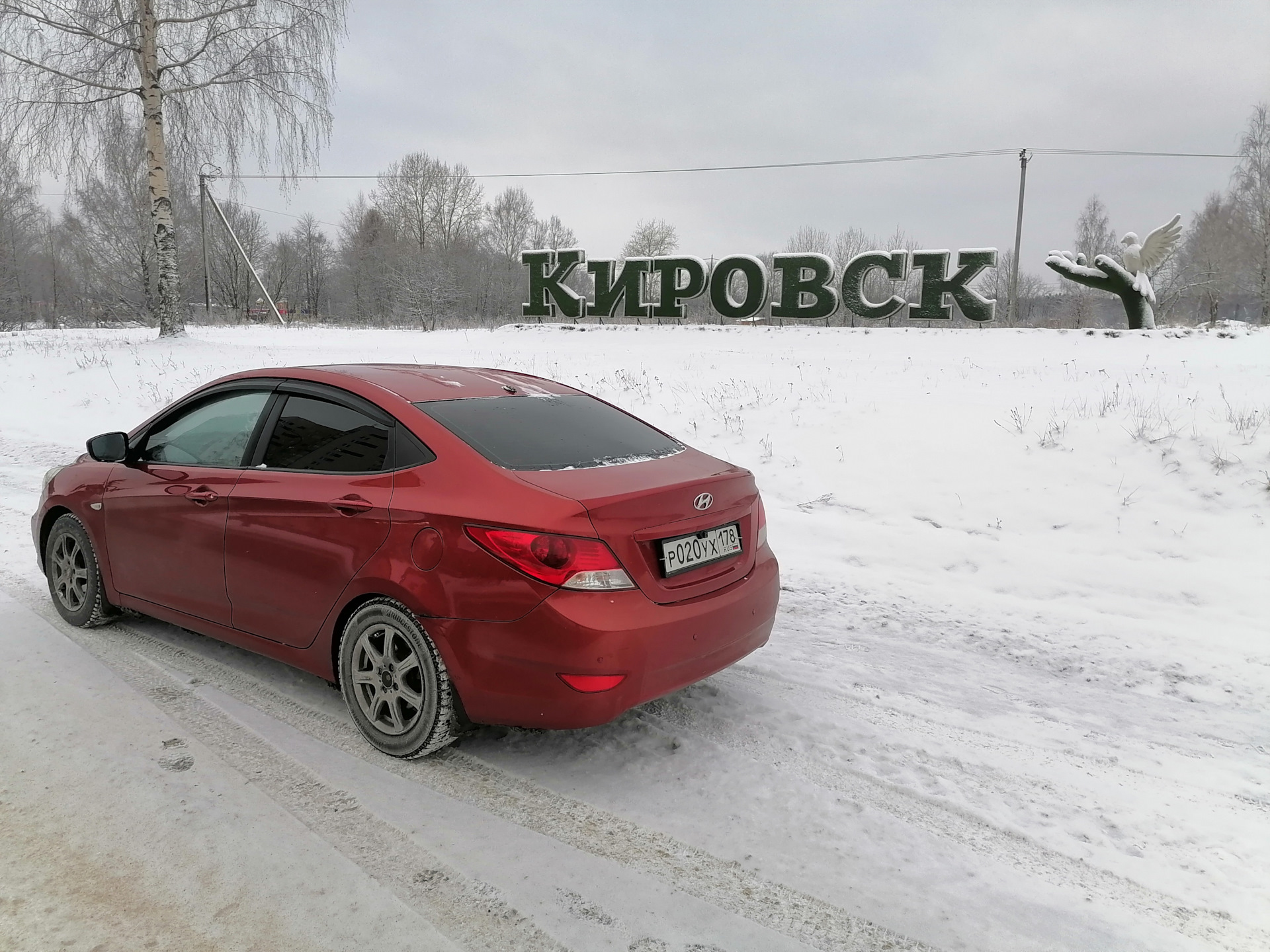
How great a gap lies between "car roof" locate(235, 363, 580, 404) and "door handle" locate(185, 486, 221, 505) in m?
0.62

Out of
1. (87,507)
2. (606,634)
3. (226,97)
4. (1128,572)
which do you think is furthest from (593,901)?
(226,97)

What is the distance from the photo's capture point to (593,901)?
2400 millimetres

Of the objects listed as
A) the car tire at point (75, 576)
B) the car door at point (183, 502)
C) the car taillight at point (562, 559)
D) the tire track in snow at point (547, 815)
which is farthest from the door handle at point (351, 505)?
the car tire at point (75, 576)

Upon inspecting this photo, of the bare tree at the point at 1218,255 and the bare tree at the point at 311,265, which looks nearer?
the bare tree at the point at 1218,255

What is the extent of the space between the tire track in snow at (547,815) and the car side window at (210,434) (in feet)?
3.48

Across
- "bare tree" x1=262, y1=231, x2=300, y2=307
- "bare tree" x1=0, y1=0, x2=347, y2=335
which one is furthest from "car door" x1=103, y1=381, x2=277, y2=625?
"bare tree" x1=262, y1=231, x2=300, y2=307

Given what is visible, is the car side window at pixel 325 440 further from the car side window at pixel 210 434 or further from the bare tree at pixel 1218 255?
the bare tree at pixel 1218 255

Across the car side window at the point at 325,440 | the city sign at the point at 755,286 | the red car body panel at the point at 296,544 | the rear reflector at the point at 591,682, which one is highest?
the city sign at the point at 755,286

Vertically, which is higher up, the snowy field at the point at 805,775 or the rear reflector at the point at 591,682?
the rear reflector at the point at 591,682

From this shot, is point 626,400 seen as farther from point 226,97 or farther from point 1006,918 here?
point 226,97

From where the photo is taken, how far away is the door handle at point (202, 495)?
3.76 metres

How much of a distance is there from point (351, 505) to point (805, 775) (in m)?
2.12

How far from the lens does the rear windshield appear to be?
3.24 m

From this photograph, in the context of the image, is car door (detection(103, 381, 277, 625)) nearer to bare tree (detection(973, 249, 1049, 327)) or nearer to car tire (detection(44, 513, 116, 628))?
car tire (detection(44, 513, 116, 628))
